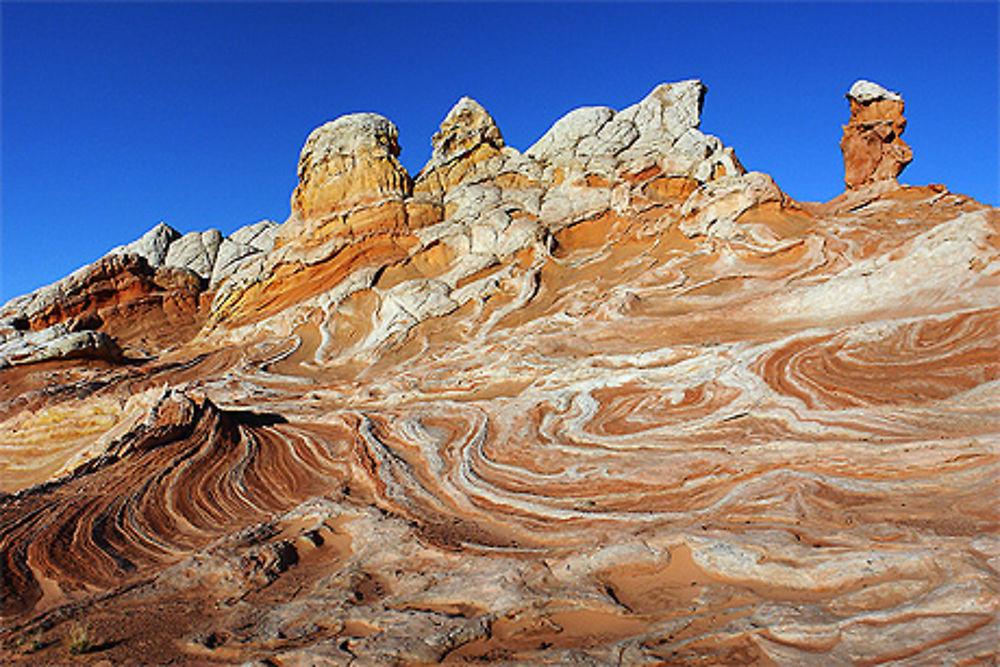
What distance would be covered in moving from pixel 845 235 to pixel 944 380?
12.7 meters

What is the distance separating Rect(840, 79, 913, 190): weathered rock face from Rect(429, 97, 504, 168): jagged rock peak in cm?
2087

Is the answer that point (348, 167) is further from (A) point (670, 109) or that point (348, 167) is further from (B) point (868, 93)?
(B) point (868, 93)

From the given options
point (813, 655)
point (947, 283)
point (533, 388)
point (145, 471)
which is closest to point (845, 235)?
point (947, 283)

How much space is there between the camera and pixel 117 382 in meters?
21.7

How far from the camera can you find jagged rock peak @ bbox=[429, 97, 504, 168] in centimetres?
3422

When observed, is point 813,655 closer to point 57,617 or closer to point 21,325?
point 57,617

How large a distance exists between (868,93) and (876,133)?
2.29 metres

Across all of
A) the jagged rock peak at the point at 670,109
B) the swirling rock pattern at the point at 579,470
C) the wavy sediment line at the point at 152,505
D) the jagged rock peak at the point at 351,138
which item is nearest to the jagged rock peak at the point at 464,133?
the jagged rock peak at the point at 351,138

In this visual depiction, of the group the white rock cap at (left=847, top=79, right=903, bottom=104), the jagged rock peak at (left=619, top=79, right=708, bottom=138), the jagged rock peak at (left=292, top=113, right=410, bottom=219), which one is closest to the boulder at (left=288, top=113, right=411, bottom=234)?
the jagged rock peak at (left=292, top=113, right=410, bottom=219)

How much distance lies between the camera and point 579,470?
31.1ft

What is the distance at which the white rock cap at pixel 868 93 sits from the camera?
31828 mm

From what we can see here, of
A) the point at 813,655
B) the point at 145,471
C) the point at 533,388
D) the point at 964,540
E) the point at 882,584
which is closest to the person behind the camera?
the point at 813,655

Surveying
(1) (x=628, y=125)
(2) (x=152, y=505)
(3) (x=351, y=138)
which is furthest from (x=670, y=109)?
(2) (x=152, y=505)

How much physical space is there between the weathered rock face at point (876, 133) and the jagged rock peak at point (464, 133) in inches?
822
